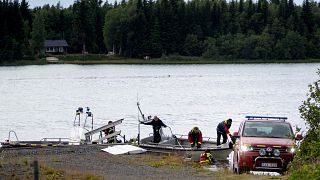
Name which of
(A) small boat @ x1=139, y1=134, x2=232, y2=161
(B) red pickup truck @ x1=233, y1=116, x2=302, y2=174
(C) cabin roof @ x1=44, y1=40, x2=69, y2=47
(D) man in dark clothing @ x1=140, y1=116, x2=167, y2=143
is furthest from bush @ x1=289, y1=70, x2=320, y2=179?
(C) cabin roof @ x1=44, y1=40, x2=69, y2=47

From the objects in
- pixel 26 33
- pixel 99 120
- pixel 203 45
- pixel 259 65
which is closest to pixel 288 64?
pixel 259 65

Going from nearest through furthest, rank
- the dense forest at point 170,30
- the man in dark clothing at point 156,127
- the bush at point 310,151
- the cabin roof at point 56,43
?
the bush at point 310,151 < the man in dark clothing at point 156,127 < the dense forest at point 170,30 < the cabin roof at point 56,43

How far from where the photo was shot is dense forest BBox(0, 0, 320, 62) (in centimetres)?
15225

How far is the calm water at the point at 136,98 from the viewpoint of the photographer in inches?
1970

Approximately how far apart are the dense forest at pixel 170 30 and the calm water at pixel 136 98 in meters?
35.2

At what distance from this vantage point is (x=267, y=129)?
20375mm

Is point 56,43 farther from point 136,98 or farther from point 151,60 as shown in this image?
point 136,98

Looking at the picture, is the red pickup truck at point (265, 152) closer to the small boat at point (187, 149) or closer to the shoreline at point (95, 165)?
the shoreline at point (95, 165)

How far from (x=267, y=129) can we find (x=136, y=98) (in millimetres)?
51867

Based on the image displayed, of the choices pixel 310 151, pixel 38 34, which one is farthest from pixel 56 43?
pixel 310 151

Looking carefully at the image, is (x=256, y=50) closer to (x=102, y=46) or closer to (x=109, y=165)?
(x=102, y=46)

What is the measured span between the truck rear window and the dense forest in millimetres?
127463

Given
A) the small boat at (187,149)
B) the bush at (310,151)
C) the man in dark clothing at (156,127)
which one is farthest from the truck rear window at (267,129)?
the man in dark clothing at (156,127)

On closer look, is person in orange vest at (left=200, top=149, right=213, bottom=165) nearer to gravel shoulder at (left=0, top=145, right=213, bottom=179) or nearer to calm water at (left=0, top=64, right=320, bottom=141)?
gravel shoulder at (left=0, top=145, right=213, bottom=179)
